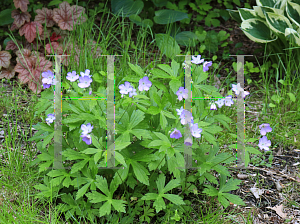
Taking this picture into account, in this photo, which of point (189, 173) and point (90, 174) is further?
point (189, 173)

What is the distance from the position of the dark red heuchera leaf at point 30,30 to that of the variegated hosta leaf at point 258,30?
1.84 metres

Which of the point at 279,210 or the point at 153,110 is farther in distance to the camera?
the point at 279,210

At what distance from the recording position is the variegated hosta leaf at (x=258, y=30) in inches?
110

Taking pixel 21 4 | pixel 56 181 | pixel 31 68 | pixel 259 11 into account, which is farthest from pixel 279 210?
pixel 21 4

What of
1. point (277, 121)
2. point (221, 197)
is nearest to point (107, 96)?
point (221, 197)

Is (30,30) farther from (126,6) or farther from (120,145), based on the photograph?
(120,145)

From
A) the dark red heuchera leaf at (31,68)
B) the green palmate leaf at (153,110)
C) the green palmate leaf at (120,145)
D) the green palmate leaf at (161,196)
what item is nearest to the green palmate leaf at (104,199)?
the green palmate leaf at (161,196)

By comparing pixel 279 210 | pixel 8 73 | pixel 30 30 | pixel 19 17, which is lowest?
pixel 279 210

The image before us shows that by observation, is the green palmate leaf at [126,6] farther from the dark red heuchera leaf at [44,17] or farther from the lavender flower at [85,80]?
the lavender flower at [85,80]

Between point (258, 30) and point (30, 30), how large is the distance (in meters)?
2.08

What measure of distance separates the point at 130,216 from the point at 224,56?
7.43 ft

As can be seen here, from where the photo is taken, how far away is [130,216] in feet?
5.24

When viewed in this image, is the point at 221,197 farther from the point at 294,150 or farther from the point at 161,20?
the point at 161,20

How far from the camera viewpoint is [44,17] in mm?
2875
